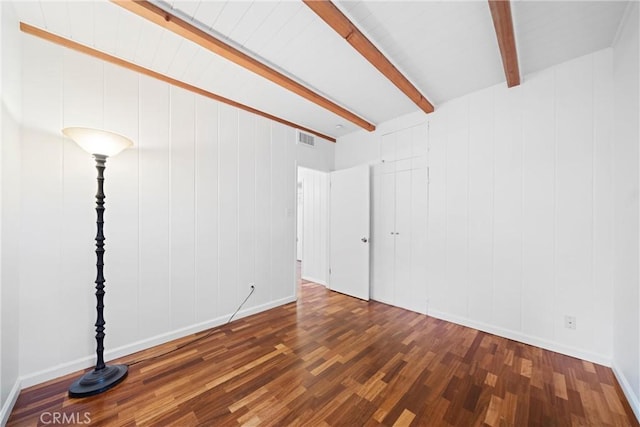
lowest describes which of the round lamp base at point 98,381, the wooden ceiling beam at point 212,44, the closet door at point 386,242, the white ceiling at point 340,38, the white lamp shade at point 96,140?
the round lamp base at point 98,381

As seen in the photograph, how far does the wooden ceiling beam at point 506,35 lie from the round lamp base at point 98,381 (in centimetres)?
387

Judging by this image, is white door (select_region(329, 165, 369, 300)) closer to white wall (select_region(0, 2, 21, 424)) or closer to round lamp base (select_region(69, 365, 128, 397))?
round lamp base (select_region(69, 365, 128, 397))

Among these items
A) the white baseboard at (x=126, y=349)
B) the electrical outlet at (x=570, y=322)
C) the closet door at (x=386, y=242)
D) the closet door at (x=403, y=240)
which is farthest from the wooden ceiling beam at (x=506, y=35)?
the white baseboard at (x=126, y=349)

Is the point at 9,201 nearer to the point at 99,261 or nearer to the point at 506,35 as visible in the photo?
the point at 99,261

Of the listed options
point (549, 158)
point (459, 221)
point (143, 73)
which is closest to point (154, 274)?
point (143, 73)

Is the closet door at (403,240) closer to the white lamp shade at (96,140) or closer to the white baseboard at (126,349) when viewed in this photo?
the white baseboard at (126,349)

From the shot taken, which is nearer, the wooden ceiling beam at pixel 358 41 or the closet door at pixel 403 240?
the wooden ceiling beam at pixel 358 41

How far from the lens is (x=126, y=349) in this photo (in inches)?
88.1

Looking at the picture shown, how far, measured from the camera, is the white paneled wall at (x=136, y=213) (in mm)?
1878

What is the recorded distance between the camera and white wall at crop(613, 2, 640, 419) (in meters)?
1.68

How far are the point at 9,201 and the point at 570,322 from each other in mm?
4739

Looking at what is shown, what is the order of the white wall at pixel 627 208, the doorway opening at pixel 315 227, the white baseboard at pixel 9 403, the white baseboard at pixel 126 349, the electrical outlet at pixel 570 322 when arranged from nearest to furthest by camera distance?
the white baseboard at pixel 9 403 < the white wall at pixel 627 208 < the white baseboard at pixel 126 349 < the electrical outlet at pixel 570 322 < the doorway opening at pixel 315 227

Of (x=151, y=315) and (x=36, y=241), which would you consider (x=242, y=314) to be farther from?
(x=36, y=241)

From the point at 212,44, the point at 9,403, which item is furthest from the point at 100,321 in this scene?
the point at 212,44
